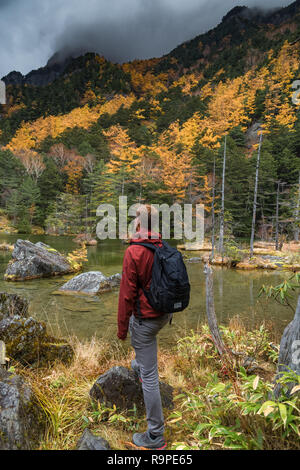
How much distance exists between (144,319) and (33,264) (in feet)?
30.0

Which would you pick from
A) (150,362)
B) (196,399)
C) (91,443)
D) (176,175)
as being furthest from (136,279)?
(176,175)

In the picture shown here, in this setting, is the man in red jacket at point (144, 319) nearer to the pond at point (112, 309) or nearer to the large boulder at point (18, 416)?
the large boulder at point (18, 416)

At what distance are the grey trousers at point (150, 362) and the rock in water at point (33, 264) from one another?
8.84m

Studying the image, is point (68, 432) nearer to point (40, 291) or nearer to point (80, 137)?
point (40, 291)

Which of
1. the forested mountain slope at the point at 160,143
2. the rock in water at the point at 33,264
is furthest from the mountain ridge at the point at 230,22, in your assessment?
the rock in water at the point at 33,264

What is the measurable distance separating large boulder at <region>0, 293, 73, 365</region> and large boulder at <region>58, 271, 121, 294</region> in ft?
14.5

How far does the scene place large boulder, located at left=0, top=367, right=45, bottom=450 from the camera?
165 cm

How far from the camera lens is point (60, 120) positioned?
49906mm

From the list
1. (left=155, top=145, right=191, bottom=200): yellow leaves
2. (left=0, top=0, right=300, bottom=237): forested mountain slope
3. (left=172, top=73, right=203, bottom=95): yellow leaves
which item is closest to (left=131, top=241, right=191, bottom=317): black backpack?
(left=0, top=0, right=300, bottom=237): forested mountain slope

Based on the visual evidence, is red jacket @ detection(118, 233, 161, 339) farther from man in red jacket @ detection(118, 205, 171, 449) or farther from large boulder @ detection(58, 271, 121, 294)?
large boulder @ detection(58, 271, 121, 294)

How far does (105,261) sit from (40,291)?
624 cm

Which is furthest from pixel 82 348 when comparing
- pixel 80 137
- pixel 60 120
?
pixel 60 120

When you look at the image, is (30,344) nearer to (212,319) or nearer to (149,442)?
(149,442)

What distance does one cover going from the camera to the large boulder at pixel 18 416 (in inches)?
64.9
